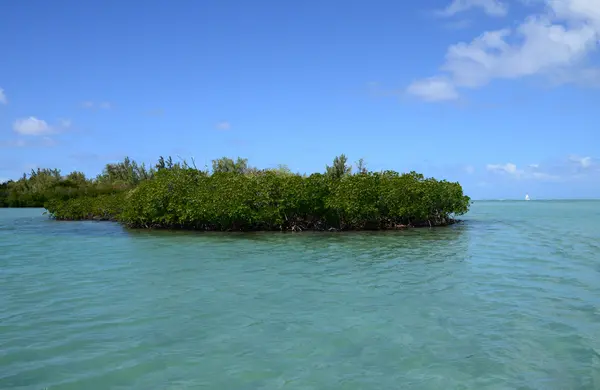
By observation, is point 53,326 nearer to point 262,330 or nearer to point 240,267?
point 262,330

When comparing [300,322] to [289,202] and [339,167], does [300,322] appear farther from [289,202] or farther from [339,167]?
[339,167]

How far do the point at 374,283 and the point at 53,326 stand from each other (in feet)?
20.4

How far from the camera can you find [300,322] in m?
7.35

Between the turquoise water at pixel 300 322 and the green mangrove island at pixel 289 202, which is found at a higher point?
the green mangrove island at pixel 289 202

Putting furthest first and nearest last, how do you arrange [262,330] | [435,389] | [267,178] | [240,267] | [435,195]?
[435,195]
[267,178]
[240,267]
[262,330]
[435,389]

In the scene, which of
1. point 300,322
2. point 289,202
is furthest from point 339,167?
point 300,322

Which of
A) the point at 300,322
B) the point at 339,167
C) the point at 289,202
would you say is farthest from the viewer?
the point at 339,167

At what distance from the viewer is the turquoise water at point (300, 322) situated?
17.3ft

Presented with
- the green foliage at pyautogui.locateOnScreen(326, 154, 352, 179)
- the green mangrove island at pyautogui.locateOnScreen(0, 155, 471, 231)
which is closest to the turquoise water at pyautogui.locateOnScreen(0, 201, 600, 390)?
the green mangrove island at pyautogui.locateOnScreen(0, 155, 471, 231)

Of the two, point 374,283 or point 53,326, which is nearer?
point 53,326

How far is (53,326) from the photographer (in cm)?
723

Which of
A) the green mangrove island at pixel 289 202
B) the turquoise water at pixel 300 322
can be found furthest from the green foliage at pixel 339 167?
the turquoise water at pixel 300 322

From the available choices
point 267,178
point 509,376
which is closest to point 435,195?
point 267,178

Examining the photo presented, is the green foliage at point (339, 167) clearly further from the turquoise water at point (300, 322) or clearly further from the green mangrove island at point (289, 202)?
the turquoise water at point (300, 322)
